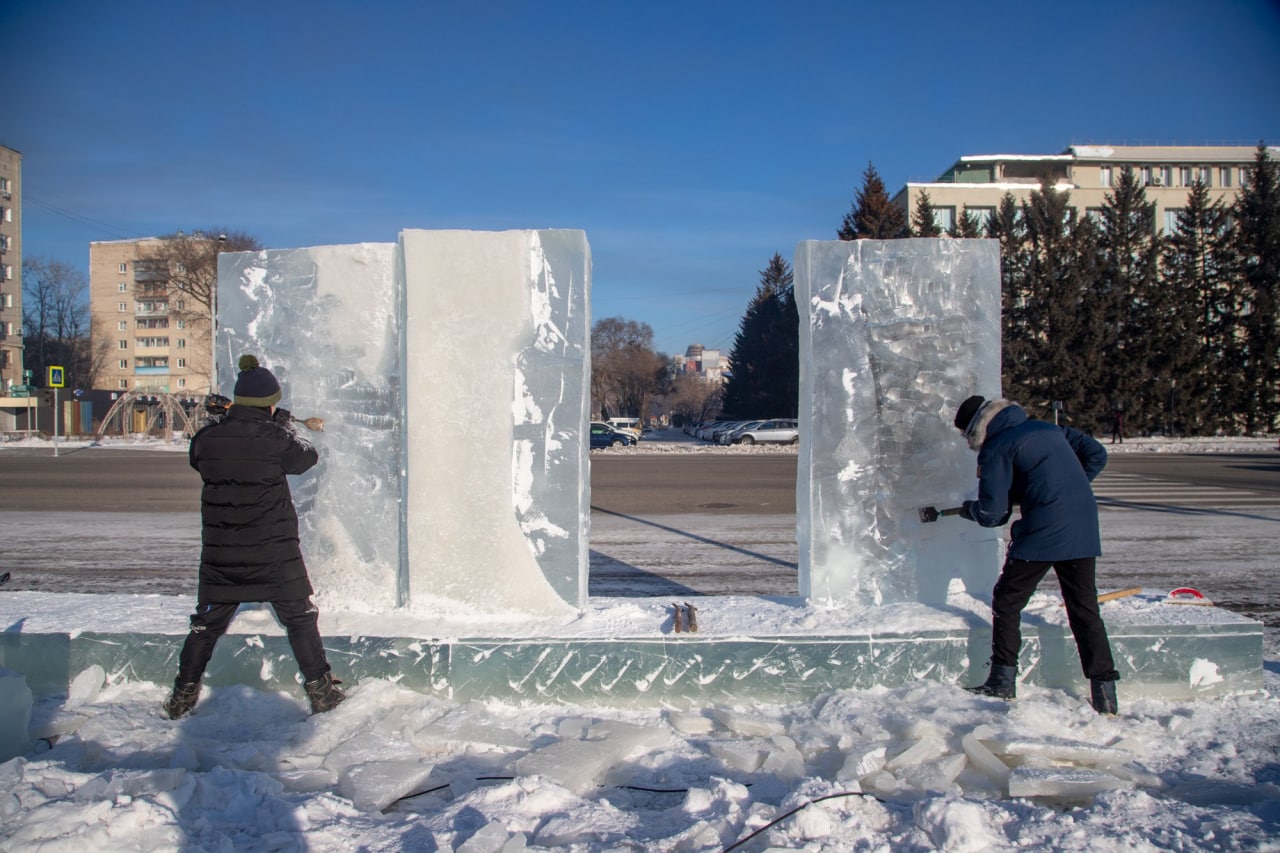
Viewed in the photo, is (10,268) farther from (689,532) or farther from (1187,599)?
(1187,599)

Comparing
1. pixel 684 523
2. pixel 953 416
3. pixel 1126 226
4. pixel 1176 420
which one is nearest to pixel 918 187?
pixel 1126 226

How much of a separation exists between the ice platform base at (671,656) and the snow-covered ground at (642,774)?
3.6 inches

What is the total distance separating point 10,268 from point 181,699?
75.9 m

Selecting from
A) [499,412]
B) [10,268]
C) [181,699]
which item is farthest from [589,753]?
[10,268]

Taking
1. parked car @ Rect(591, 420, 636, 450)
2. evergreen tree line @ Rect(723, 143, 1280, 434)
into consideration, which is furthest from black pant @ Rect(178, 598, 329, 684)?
evergreen tree line @ Rect(723, 143, 1280, 434)

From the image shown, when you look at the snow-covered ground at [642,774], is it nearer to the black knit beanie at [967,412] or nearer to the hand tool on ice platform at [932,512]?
the hand tool on ice platform at [932,512]

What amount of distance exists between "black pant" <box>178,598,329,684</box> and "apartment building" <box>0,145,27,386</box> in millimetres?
71092

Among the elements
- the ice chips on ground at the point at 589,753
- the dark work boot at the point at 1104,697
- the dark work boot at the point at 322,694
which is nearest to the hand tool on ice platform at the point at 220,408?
the dark work boot at the point at 322,694

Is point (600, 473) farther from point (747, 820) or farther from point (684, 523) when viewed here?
point (747, 820)

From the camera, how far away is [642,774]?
3564 millimetres

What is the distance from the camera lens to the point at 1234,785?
11.2 ft

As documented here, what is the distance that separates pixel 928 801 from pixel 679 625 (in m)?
1.65

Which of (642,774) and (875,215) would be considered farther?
(875,215)

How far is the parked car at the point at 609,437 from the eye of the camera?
3647 centimetres
